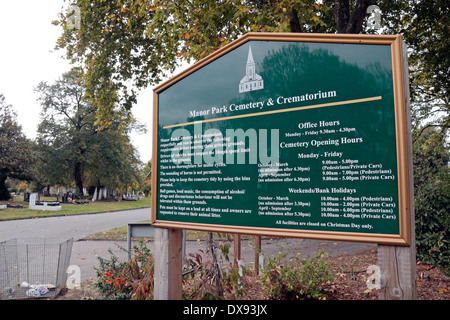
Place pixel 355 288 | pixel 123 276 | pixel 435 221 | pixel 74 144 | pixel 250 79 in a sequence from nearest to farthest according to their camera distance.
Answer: pixel 250 79 → pixel 123 276 → pixel 355 288 → pixel 435 221 → pixel 74 144

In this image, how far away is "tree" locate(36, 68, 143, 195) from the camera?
3947 centimetres

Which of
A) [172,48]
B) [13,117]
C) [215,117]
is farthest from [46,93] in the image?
[215,117]

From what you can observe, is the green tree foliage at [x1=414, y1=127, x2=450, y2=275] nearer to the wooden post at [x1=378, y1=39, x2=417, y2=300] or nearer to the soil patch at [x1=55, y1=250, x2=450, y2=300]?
the soil patch at [x1=55, y1=250, x2=450, y2=300]

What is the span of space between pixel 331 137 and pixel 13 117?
39.1 metres

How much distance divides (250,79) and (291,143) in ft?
2.26

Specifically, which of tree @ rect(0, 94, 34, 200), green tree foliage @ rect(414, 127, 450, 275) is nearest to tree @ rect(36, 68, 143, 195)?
tree @ rect(0, 94, 34, 200)

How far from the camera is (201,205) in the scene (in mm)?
2924

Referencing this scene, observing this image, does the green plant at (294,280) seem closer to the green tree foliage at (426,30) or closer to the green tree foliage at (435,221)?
the green tree foliage at (435,221)

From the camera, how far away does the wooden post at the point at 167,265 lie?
10.2 ft

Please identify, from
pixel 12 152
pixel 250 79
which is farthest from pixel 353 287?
pixel 12 152

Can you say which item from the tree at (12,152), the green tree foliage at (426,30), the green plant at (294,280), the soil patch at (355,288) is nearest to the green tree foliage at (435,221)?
the soil patch at (355,288)

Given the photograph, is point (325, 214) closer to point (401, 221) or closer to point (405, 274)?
point (401, 221)

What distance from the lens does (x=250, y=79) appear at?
278 cm

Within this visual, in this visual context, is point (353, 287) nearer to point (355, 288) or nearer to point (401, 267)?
point (355, 288)
